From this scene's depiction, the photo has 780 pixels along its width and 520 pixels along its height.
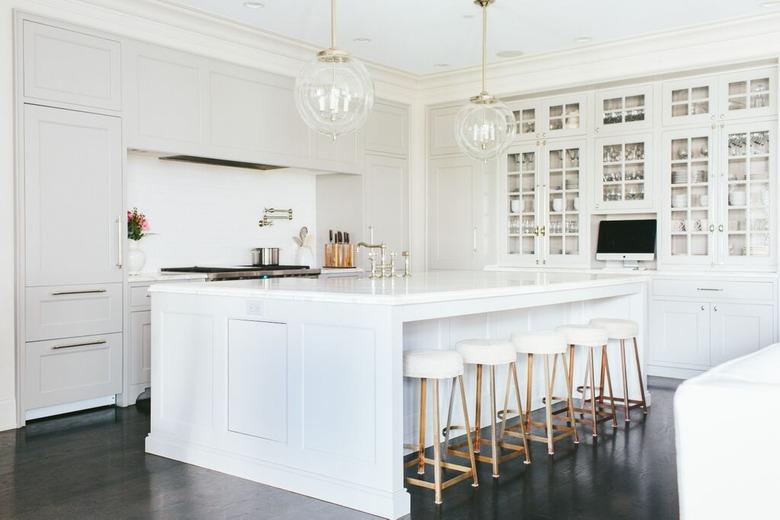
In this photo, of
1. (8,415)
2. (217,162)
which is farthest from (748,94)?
(8,415)

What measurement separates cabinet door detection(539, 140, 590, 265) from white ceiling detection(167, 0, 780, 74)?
98 cm

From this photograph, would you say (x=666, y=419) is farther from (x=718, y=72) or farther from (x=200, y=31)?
(x=200, y=31)

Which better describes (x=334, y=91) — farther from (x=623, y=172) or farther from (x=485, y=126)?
(x=623, y=172)

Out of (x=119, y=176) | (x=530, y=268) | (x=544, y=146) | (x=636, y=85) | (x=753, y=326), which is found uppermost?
(x=636, y=85)

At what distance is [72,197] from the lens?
15.7ft

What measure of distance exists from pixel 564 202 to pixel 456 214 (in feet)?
3.99

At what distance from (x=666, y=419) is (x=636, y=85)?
3.13 meters

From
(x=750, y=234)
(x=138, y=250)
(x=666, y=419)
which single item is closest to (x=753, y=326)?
(x=750, y=234)

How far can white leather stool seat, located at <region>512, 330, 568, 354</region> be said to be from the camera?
13.3 feet

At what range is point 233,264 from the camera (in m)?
6.54

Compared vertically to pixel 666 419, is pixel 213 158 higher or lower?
higher

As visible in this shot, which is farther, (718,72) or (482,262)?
(482,262)

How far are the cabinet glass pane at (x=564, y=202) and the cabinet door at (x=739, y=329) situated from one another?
143 cm

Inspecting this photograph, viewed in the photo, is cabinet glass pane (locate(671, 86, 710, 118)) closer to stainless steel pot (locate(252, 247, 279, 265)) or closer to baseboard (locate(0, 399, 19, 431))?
stainless steel pot (locate(252, 247, 279, 265))
